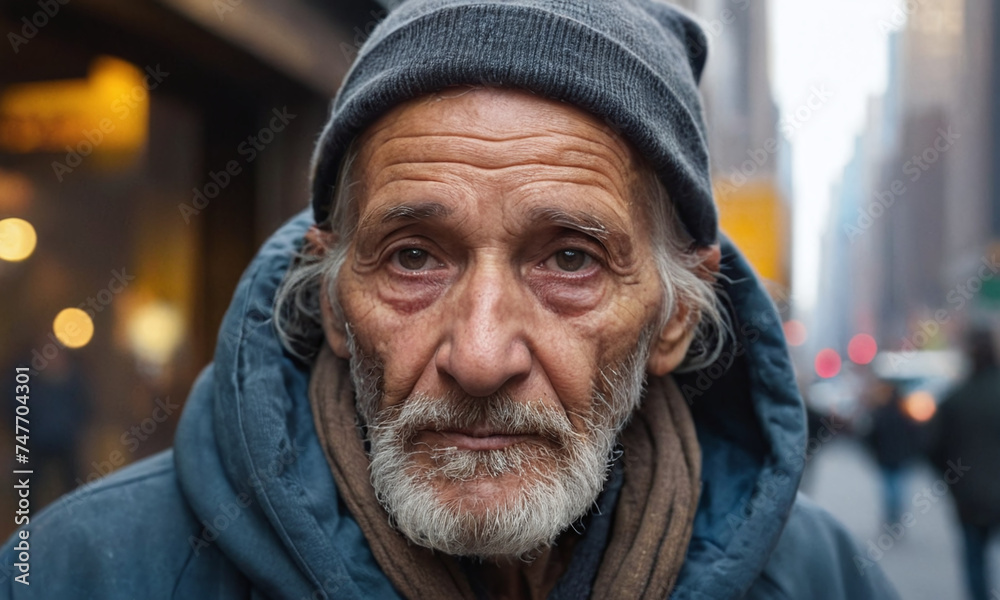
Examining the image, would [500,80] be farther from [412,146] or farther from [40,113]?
[40,113]

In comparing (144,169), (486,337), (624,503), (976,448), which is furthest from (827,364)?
(486,337)

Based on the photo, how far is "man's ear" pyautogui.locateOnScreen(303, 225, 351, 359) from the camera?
5.39 ft

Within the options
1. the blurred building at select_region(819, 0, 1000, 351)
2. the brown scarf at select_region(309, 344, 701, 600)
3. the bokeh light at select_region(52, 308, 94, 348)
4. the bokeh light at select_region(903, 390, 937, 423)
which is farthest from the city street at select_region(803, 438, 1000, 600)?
the blurred building at select_region(819, 0, 1000, 351)

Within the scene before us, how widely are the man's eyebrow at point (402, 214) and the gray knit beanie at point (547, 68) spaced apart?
0.21 m

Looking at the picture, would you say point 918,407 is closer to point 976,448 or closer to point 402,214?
point 976,448

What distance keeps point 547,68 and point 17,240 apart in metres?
3.57

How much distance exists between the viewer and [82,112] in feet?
14.1

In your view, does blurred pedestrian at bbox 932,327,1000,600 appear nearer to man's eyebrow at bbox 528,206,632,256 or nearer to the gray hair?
the gray hair

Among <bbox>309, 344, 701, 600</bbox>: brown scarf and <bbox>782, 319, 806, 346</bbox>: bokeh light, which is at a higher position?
<bbox>309, 344, 701, 600</bbox>: brown scarf

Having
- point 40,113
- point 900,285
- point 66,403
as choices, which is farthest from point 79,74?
point 900,285

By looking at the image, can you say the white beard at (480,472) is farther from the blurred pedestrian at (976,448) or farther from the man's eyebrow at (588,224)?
the blurred pedestrian at (976,448)

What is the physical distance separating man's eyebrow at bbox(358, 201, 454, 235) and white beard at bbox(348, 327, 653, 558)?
273 millimetres

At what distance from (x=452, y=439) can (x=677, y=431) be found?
619 mm

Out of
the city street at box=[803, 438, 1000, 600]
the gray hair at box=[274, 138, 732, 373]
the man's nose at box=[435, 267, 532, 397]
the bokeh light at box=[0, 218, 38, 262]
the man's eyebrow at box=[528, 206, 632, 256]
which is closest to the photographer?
the man's nose at box=[435, 267, 532, 397]
